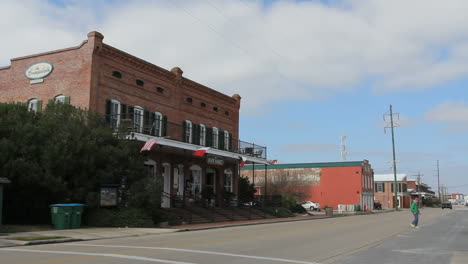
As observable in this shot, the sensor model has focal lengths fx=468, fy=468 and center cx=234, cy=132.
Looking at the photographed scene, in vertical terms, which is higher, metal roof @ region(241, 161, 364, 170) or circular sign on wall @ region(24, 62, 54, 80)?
circular sign on wall @ region(24, 62, 54, 80)

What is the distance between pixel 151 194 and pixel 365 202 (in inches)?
1918

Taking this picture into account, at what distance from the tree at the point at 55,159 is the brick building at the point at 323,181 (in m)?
42.2

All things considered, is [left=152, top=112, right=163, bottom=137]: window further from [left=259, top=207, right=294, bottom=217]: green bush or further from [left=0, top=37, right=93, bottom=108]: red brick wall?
[left=259, top=207, right=294, bottom=217]: green bush

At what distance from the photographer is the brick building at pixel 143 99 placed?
82.3ft

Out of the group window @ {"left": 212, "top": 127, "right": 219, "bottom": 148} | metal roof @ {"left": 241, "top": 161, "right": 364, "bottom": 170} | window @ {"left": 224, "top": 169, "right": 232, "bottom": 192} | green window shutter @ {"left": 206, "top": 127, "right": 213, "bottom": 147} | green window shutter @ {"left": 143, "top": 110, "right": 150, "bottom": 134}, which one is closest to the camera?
green window shutter @ {"left": 143, "top": 110, "right": 150, "bottom": 134}

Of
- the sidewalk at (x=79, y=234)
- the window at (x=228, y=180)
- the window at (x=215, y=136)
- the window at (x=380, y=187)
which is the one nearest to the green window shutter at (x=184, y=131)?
the window at (x=215, y=136)

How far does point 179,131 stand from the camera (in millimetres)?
31000

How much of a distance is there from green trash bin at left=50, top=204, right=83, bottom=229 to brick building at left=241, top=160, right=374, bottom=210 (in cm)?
4480

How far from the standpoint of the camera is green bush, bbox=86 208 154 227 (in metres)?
20.9

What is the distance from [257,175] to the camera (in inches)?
2672

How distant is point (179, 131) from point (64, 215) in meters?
13.0

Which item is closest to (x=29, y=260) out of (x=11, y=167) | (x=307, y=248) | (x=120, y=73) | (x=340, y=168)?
(x=307, y=248)

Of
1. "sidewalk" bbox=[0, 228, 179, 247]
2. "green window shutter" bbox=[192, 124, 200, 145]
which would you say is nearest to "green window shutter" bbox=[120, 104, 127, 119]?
"green window shutter" bbox=[192, 124, 200, 145]

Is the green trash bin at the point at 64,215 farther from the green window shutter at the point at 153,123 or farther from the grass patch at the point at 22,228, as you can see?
the green window shutter at the point at 153,123
